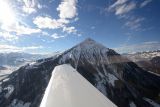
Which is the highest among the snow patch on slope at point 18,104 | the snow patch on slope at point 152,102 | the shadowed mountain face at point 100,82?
the shadowed mountain face at point 100,82

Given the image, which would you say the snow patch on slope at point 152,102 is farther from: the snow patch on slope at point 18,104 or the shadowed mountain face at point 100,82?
the snow patch on slope at point 18,104

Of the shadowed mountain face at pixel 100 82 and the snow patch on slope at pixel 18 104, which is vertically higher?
the shadowed mountain face at pixel 100 82

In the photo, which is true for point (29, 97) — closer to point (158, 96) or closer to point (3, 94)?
point (3, 94)

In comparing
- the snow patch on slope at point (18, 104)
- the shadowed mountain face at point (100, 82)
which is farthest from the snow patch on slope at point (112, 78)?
the snow patch on slope at point (18, 104)

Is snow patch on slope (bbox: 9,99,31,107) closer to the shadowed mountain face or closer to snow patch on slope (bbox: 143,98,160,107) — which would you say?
the shadowed mountain face

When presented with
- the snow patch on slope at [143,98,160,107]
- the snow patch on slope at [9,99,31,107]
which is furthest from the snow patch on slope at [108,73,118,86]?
the snow patch on slope at [9,99,31,107]

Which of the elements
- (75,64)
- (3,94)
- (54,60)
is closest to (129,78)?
(75,64)

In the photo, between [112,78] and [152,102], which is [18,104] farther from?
[152,102]

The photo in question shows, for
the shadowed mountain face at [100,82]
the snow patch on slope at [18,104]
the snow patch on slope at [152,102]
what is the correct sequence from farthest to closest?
the shadowed mountain face at [100,82]
the snow patch on slope at [18,104]
the snow patch on slope at [152,102]
